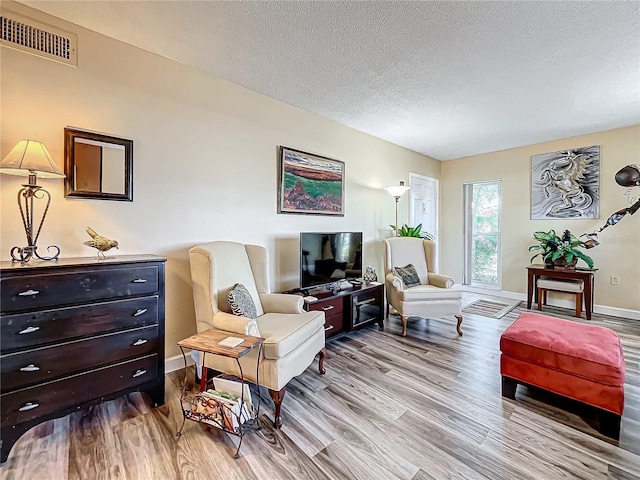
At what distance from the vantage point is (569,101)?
301 centimetres

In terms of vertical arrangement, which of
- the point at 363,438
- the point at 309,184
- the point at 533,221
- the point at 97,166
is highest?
the point at 309,184

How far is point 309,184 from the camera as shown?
3.36 m

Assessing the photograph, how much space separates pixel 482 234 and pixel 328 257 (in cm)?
367

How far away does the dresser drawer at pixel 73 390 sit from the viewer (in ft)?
4.72

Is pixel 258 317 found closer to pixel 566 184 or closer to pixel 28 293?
pixel 28 293

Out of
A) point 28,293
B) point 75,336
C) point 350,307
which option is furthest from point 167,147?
point 350,307

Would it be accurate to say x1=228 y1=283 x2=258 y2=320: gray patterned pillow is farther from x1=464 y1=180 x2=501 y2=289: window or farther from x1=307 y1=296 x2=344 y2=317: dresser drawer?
x1=464 y1=180 x2=501 y2=289: window

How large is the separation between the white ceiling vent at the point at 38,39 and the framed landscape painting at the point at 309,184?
1.74 m

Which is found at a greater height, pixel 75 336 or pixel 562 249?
pixel 562 249

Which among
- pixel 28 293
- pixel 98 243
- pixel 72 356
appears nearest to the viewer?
pixel 28 293

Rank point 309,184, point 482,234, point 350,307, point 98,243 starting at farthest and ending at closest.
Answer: point 482,234, point 309,184, point 350,307, point 98,243

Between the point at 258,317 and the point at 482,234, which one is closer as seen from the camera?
the point at 258,317

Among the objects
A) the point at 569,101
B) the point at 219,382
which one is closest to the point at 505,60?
the point at 569,101

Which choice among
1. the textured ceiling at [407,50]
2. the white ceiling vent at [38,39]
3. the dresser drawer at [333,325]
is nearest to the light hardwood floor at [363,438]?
the dresser drawer at [333,325]
